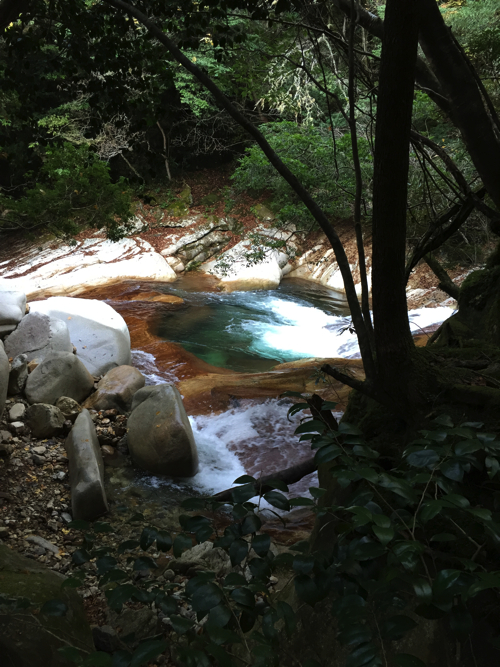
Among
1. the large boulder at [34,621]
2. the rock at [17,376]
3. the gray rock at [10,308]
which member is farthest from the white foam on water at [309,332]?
the large boulder at [34,621]

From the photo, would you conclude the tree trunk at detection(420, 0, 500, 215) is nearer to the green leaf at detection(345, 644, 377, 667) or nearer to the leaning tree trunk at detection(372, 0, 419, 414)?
the leaning tree trunk at detection(372, 0, 419, 414)

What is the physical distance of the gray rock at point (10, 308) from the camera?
19.7ft

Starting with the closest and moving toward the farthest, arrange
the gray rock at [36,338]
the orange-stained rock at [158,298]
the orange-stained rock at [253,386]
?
the gray rock at [36,338] < the orange-stained rock at [253,386] < the orange-stained rock at [158,298]

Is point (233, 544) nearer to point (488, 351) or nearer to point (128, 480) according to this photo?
point (488, 351)

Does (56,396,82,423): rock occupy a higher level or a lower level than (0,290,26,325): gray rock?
lower

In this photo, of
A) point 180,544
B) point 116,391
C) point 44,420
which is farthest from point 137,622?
point 116,391

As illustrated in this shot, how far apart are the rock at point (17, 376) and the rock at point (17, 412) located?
339mm

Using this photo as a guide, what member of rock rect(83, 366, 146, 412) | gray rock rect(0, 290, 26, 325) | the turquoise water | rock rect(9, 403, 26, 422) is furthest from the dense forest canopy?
the turquoise water

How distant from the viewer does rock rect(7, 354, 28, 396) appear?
16.4ft

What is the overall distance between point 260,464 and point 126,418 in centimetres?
159

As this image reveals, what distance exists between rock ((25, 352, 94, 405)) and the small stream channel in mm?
1191

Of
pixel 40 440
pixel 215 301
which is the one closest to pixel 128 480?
pixel 40 440

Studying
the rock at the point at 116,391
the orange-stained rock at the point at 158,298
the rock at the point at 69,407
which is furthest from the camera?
the orange-stained rock at the point at 158,298

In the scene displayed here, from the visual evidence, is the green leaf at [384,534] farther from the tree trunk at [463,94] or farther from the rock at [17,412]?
the rock at [17,412]
